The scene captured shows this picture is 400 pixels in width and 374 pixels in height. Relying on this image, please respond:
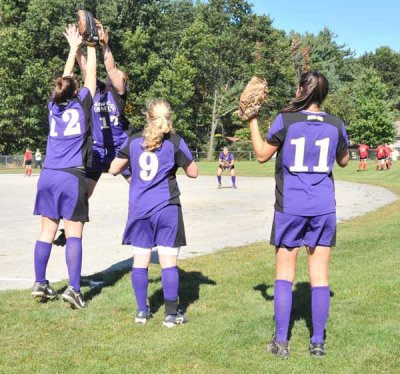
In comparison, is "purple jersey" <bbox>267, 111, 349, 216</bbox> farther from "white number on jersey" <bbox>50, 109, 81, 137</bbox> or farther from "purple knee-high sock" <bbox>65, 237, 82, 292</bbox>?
"purple knee-high sock" <bbox>65, 237, 82, 292</bbox>

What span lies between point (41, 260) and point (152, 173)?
173cm

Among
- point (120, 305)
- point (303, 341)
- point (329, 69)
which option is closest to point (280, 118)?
point (303, 341)

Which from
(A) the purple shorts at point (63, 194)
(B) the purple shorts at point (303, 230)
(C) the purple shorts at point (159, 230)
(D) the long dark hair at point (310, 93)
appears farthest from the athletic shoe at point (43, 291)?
(D) the long dark hair at point (310, 93)

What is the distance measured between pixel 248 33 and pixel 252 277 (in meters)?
63.0

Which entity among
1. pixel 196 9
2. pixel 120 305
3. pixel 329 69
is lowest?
pixel 120 305

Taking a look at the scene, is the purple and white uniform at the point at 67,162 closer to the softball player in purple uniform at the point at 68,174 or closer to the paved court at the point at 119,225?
the softball player in purple uniform at the point at 68,174

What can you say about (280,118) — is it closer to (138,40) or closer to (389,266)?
(389,266)

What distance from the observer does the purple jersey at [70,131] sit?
5.58m

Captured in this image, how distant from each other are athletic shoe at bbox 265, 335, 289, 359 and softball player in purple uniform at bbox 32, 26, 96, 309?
2.14 m

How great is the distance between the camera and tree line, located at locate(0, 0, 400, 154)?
47406 millimetres

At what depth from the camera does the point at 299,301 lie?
5.70m

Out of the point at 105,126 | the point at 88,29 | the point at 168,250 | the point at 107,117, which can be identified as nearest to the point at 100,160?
the point at 105,126

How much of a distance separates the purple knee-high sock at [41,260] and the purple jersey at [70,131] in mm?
867

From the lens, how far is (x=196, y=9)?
67062 millimetres
